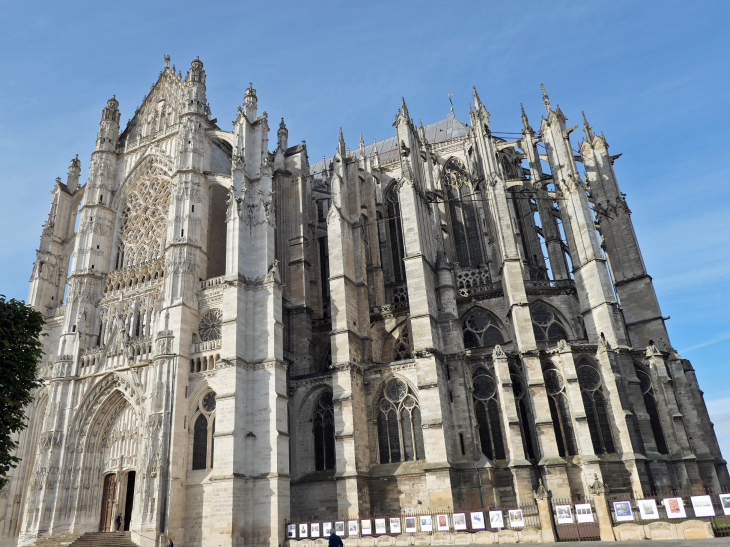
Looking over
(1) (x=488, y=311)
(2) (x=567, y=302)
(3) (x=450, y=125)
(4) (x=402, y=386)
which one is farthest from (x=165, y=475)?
(3) (x=450, y=125)

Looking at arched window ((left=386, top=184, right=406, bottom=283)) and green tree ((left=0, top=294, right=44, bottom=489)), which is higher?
arched window ((left=386, top=184, right=406, bottom=283))

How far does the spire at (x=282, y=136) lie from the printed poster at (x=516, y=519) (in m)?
23.9

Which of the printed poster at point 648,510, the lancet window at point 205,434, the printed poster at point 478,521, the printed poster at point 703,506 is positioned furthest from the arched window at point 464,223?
the printed poster at point 703,506

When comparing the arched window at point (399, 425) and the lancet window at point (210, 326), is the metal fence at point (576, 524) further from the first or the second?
the lancet window at point (210, 326)

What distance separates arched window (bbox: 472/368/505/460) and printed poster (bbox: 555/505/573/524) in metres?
6.06

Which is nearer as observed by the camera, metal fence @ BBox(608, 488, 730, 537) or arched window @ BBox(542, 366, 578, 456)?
metal fence @ BBox(608, 488, 730, 537)

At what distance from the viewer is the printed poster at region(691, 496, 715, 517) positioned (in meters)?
14.1

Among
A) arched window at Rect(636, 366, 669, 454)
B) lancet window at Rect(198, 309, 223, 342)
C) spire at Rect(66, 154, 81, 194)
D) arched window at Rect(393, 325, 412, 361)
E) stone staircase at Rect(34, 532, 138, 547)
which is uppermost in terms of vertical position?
spire at Rect(66, 154, 81, 194)

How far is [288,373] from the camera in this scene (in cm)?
2650

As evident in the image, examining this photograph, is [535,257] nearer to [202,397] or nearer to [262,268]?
[262,268]

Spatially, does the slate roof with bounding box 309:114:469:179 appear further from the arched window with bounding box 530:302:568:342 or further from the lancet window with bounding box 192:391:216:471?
the lancet window with bounding box 192:391:216:471

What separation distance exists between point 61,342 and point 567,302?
24768mm

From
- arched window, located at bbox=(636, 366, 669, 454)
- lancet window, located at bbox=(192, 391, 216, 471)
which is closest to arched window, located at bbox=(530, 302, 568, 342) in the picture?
arched window, located at bbox=(636, 366, 669, 454)

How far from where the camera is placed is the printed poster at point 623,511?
1544 cm
